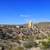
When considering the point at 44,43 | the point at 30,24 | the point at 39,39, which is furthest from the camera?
the point at 30,24

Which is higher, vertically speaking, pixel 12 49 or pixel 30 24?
pixel 30 24

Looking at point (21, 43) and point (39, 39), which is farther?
point (39, 39)

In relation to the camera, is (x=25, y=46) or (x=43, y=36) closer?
(x=25, y=46)

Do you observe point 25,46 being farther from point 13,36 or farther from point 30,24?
point 30,24

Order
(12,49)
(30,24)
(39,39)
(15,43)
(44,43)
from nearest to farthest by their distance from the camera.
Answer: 1. (12,49)
2. (15,43)
3. (44,43)
4. (39,39)
5. (30,24)

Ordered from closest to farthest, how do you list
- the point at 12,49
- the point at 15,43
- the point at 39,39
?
the point at 12,49, the point at 15,43, the point at 39,39

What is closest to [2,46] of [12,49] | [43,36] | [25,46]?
[12,49]

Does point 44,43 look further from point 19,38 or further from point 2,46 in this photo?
point 2,46

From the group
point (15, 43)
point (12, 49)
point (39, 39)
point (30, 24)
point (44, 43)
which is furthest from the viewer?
point (30, 24)

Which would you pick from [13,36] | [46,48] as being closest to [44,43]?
[46,48]
